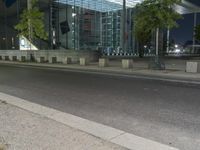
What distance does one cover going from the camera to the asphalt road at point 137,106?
5.12 metres

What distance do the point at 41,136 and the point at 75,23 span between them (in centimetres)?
4092

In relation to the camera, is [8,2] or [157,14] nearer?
[157,14]

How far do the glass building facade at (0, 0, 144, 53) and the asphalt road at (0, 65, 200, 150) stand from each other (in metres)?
29.8

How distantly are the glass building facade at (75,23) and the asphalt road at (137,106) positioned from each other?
97.8 feet

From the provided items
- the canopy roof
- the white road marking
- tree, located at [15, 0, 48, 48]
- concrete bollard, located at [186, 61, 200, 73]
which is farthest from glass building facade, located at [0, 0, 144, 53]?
the white road marking

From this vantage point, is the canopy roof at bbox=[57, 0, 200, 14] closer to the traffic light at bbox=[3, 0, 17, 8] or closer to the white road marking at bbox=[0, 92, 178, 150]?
the traffic light at bbox=[3, 0, 17, 8]

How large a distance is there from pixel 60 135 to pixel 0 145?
1.10 m

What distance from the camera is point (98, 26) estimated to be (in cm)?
5009

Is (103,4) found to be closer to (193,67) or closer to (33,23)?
(33,23)

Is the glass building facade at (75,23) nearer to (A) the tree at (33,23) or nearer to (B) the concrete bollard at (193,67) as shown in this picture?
(A) the tree at (33,23)

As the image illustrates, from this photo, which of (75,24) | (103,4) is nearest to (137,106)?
(75,24)

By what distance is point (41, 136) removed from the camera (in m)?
4.64

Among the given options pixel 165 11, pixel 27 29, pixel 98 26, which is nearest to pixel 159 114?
pixel 165 11

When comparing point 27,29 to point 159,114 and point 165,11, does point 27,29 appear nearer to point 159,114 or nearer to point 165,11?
point 165,11
